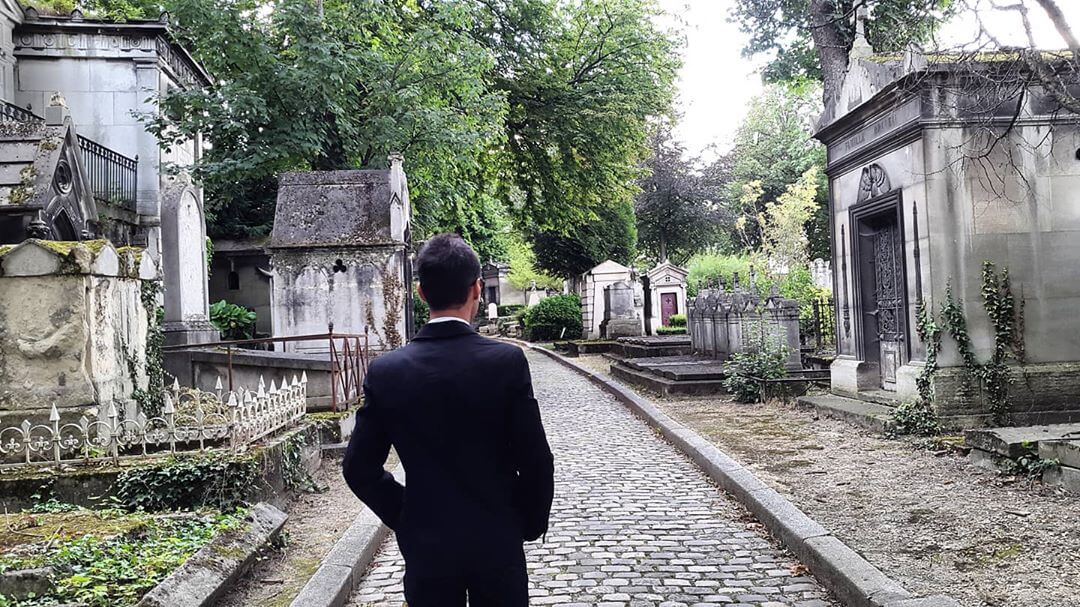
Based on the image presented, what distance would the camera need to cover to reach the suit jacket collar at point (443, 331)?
2686 millimetres

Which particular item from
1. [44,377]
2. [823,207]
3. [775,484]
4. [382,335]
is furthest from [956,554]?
[823,207]

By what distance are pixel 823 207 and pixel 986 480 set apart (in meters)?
40.7

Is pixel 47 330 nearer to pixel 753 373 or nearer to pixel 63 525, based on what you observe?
pixel 63 525

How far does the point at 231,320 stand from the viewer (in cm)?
2359

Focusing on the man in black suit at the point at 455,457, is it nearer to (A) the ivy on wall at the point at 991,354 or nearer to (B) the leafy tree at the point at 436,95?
(A) the ivy on wall at the point at 991,354

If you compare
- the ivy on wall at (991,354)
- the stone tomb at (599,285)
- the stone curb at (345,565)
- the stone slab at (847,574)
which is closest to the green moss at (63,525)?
the stone curb at (345,565)

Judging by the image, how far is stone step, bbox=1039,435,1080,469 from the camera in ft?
20.5

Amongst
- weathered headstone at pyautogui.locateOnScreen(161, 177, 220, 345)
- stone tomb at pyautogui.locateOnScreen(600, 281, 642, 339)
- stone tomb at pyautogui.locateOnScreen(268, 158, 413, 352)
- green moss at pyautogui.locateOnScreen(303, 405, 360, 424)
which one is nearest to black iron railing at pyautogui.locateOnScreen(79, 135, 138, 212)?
weathered headstone at pyautogui.locateOnScreen(161, 177, 220, 345)

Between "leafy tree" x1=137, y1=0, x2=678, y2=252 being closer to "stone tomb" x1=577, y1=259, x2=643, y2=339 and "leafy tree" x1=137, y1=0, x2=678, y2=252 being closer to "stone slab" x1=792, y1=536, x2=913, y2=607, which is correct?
"stone tomb" x1=577, y1=259, x2=643, y2=339

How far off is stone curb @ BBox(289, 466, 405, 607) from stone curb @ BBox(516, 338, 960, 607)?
2.77 m

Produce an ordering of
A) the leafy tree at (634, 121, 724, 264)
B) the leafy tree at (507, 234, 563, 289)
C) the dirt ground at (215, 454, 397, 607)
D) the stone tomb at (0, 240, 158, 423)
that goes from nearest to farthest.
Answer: the dirt ground at (215, 454, 397, 607) < the stone tomb at (0, 240, 158, 423) < the leafy tree at (634, 121, 724, 264) < the leafy tree at (507, 234, 563, 289)

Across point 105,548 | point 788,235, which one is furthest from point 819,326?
point 788,235

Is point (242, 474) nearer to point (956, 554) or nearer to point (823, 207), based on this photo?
point (956, 554)

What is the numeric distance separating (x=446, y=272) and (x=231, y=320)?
22476 mm
